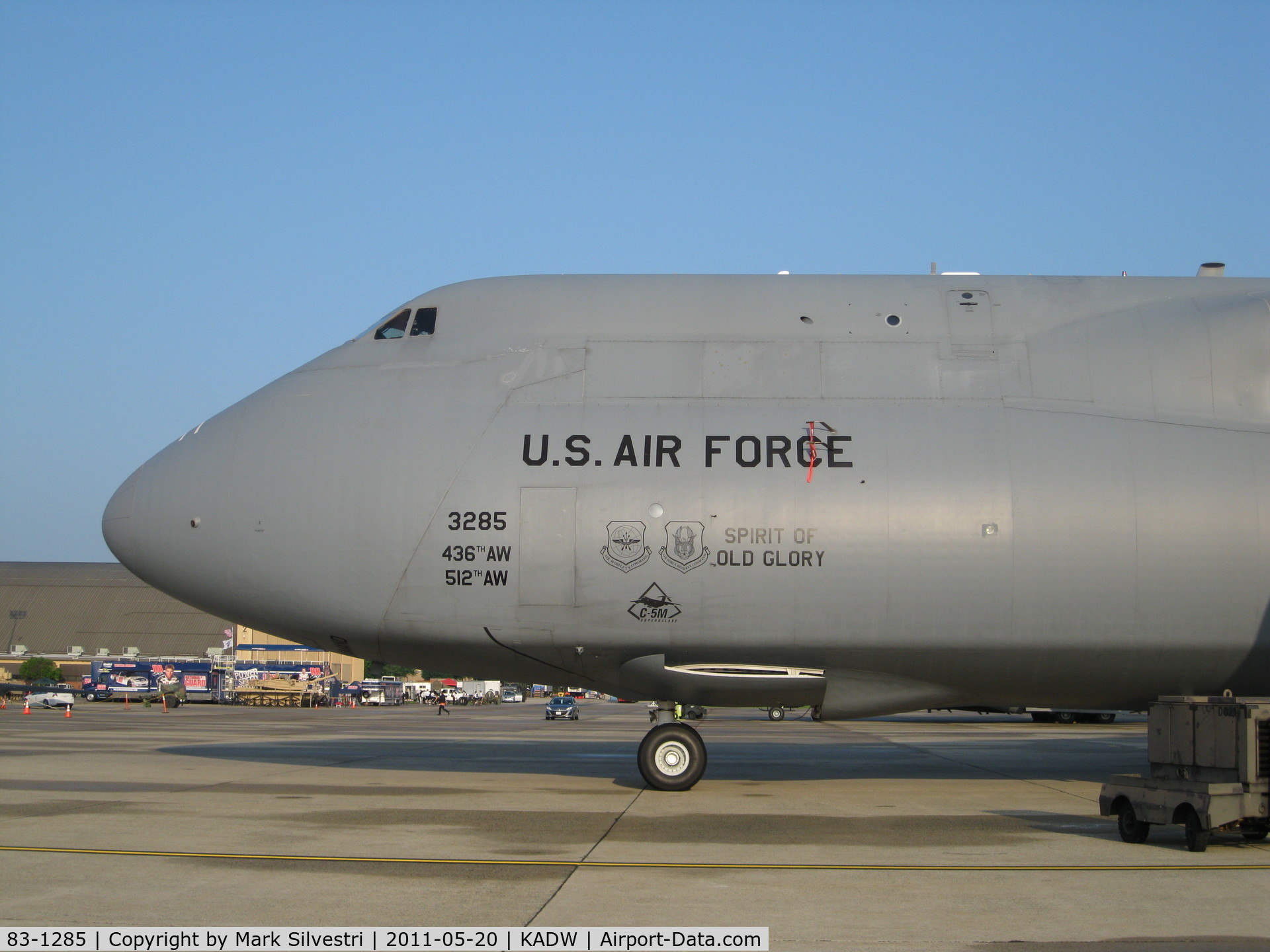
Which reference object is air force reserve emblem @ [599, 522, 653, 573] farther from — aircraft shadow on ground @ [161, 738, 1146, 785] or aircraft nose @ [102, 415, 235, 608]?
aircraft nose @ [102, 415, 235, 608]

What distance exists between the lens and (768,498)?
44.4 ft

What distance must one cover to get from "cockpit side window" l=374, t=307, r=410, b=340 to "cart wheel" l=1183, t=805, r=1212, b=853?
11.1 meters

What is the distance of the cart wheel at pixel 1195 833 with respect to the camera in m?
10.1

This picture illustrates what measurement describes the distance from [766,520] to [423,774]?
725 centimetres

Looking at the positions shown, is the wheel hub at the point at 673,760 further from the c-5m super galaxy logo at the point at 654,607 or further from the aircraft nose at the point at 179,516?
the aircraft nose at the point at 179,516

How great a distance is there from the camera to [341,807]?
12859 millimetres

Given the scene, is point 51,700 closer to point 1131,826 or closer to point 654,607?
point 654,607

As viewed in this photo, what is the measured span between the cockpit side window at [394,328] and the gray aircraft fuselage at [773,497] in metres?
0.13

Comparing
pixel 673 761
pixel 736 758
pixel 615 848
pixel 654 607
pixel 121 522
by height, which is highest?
pixel 121 522

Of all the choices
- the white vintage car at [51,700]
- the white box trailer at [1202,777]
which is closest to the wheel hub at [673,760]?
the white box trailer at [1202,777]

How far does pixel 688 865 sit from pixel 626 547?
16.0 feet

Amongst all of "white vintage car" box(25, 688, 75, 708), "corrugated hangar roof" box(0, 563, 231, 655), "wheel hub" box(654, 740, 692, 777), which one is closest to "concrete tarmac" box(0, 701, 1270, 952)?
"wheel hub" box(654, 740, 692, 777)

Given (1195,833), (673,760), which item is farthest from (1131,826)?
(673,760)

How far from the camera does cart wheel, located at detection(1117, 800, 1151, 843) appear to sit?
10.7 m
